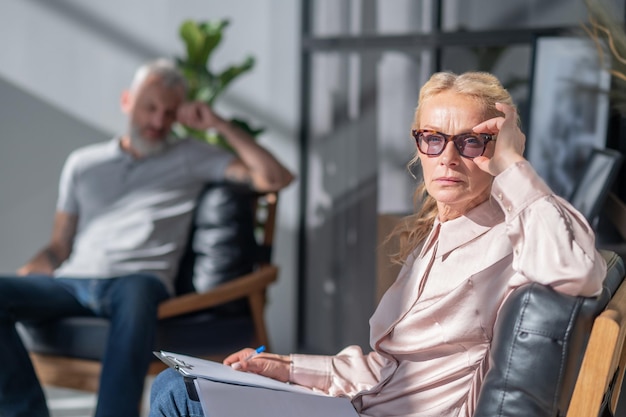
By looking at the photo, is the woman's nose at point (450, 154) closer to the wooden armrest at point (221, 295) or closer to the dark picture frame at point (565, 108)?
the dark picture frame at point (565, 108)

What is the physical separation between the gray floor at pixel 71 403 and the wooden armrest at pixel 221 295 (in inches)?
27.9

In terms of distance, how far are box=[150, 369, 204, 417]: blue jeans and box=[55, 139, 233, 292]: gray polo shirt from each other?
72.8 inches

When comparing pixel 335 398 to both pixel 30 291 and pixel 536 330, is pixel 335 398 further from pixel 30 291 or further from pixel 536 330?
pixel 30 291

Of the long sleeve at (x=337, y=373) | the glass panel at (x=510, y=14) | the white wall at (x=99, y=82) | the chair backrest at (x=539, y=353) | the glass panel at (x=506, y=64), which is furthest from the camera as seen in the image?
the white wall at (x=99, y=82)

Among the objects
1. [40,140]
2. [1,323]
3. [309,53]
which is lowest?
[1,323]

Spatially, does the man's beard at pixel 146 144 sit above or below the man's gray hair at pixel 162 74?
below

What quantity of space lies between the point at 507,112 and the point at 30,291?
2.25 m

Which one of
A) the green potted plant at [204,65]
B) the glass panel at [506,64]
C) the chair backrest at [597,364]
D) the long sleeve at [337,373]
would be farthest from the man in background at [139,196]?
the chair backrest at [597,364]

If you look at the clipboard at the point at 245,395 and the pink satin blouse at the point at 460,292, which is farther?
the clipboard at the point at 245,395

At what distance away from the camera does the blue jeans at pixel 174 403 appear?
1.91m

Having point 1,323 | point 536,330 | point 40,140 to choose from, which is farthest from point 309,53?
point 536,330

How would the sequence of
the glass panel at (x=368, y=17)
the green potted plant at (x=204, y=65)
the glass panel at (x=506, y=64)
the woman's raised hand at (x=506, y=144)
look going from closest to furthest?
the woman's raised hand at (x=506, y=144)
the glass panel at (x=506, y=64)
the glass panel at (x=368, y=17)
the green potted plant at (x=204, y=65)

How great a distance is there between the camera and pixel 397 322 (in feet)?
6.23

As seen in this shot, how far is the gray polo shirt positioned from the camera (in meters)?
3.86
